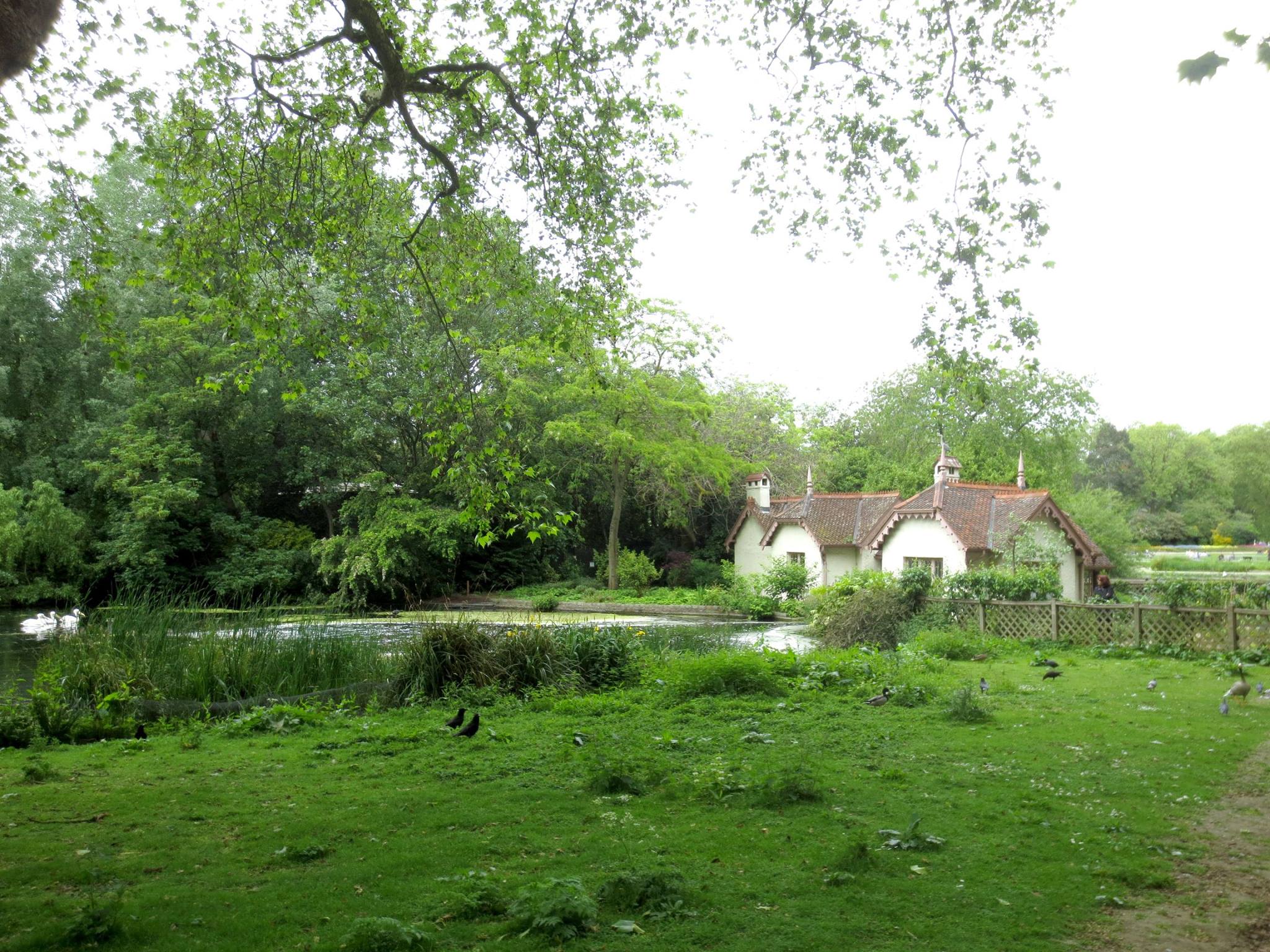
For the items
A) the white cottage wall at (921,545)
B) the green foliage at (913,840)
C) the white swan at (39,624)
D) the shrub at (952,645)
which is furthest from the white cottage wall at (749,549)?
the green foliage at (913,840)

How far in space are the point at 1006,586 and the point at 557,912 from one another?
17577 mm

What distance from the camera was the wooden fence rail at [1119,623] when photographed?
1522 cm

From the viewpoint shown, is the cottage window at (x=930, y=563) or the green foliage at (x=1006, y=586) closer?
the green foliage at (x=1006, y=586)

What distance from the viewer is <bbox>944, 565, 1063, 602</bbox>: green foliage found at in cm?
1939

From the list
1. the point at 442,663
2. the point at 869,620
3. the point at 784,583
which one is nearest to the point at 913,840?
the point at 442,663

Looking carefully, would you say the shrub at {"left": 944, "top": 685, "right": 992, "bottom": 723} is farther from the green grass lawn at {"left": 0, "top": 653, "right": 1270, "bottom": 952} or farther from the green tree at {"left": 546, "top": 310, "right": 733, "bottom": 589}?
the green tree at {"left": 546, "top": 310, "right": 733, "bottom": 589}

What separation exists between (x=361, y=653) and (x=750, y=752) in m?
6.72

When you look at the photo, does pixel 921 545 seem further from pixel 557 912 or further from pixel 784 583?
pixel 557 912

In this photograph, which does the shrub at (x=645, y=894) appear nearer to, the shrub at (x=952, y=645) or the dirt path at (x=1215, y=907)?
the dirt path at (x=1215, y=907)

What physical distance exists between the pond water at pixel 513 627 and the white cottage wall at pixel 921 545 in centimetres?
572

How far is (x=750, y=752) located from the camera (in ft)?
25.3

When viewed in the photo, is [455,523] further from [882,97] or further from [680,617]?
[882,97]

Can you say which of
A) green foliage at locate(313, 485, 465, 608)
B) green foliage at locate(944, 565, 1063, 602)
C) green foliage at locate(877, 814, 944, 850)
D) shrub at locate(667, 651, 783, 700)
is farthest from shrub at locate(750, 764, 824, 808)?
green foliage at locate(313, 485, 465, 608)

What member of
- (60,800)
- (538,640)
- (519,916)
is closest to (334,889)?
(519,916)
